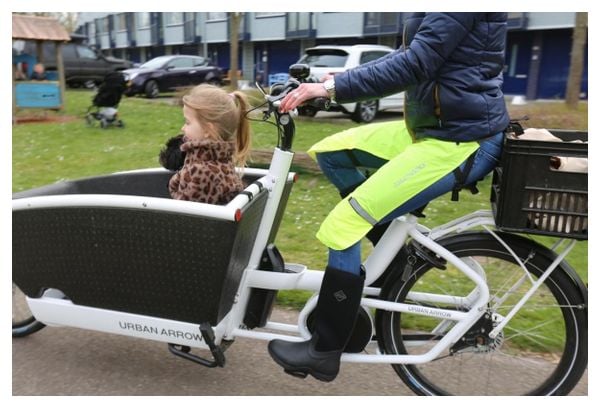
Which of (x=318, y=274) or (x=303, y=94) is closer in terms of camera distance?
(x=303, y=94)

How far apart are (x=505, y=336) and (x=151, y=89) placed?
52.7 ft

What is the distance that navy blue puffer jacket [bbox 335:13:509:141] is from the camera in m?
1.99

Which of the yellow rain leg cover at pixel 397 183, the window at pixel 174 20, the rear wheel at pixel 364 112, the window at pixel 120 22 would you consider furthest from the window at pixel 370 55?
the window at pixel 120 22

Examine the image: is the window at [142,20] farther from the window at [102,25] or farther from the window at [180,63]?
the window at [180,63]

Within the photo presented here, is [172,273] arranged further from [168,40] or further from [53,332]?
[168,40]

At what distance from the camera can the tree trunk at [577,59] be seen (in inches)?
316

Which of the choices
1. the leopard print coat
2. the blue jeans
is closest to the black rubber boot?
the blue jeans

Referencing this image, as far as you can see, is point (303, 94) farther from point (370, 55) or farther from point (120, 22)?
point (120, 22)

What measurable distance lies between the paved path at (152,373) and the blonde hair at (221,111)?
1.01 m

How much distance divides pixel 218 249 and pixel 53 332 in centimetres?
137

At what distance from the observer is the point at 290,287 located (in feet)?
8.14

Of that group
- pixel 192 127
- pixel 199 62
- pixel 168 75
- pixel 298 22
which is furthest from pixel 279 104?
pixel 298 22

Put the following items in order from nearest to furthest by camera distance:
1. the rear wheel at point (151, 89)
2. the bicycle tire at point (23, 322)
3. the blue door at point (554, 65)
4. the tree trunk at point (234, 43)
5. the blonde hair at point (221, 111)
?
the blonde hair at point (221, 111) < the bicycle tire at point (23, 322) < the tree trunk at point (234, 43) < the rear wheel at point (151, 89) < the blue door at point (554, 65)

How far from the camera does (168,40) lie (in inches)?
1248
